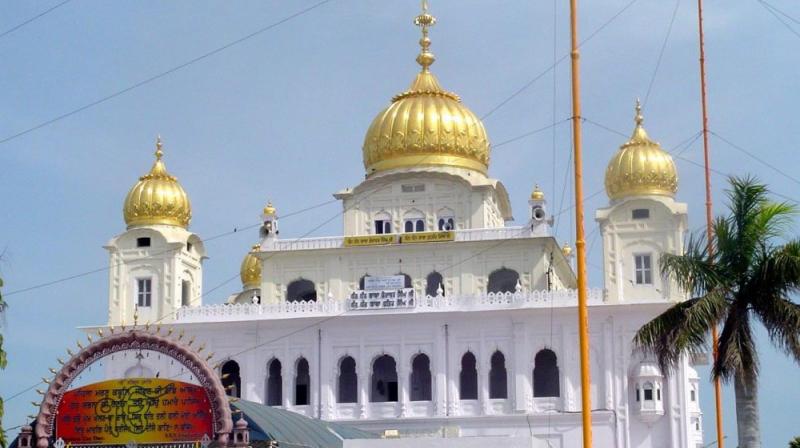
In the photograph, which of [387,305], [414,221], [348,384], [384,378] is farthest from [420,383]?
[414,221]

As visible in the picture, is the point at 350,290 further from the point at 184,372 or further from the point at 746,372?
the point at 746,372

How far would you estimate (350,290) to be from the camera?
48750mm

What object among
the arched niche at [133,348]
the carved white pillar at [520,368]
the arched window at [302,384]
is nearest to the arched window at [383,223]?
the arched window at [302,384]

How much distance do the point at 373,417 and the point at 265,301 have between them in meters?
6.22

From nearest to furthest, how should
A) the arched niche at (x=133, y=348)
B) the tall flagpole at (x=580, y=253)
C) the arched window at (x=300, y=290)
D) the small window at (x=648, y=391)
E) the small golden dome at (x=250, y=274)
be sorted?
the tall flagpole at (x=580, y=253) → the arched niche at (x=133, y=348) → the small window at (x=648, y=391) → the arched window at (x=300, y=290) → the small golden dome at (x=250, y=274)

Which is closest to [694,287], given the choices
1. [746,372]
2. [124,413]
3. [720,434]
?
[746,372]

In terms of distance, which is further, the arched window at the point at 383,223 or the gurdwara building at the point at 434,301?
the arched window at the point at 383,223

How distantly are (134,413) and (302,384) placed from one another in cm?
1894

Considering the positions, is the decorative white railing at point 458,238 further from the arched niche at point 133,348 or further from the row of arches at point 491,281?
the arched niche at point 133,348

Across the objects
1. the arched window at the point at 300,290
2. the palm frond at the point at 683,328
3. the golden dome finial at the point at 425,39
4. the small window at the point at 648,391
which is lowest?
the small window at the point at 648,391

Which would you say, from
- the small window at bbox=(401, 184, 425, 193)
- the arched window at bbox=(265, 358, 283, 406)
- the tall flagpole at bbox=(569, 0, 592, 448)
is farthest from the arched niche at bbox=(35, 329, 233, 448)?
the small window at bbox=(401, 184, 425, 193)

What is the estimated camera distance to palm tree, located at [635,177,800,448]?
2262cm

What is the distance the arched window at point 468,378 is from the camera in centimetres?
4706

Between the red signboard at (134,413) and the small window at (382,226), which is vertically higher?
the small window at (382,226)
